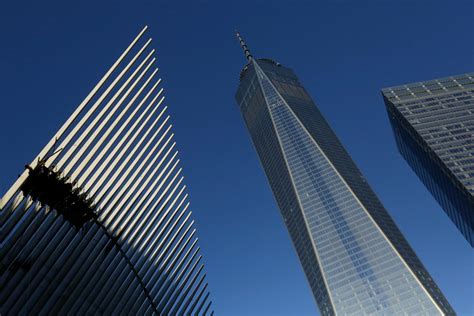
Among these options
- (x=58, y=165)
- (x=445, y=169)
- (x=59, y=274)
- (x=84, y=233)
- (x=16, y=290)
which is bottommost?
(x=16, y=290)

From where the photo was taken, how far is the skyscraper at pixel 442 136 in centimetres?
13726

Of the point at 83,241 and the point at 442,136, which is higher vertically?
the point at 442,136

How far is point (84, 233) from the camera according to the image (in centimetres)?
3134

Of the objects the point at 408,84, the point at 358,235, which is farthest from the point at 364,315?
the point at 408,84

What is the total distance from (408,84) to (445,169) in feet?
180

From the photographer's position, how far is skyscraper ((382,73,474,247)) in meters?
137

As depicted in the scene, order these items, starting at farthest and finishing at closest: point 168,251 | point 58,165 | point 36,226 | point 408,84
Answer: point 408,84
point 168,251
point 58,165
point 36,226

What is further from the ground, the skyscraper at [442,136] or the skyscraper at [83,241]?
the skyscraper at [442,136]

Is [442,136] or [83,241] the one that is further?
[442,136]

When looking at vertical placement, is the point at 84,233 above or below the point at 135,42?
below

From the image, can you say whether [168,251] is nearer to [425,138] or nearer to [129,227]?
[129,227]

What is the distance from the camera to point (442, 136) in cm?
15050

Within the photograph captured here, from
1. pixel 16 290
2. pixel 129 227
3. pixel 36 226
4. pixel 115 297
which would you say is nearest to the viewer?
pixel 16 290

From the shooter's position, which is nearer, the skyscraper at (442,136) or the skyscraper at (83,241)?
the skyscraper at (83,241)
